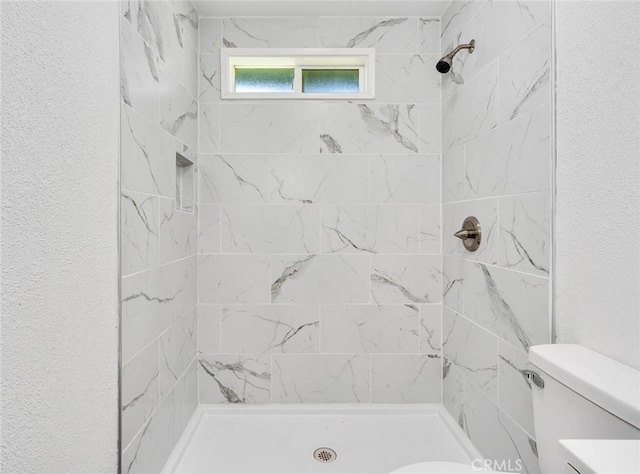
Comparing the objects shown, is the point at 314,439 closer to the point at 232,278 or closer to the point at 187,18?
the point at 232,278

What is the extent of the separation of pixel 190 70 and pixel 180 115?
1.03ft

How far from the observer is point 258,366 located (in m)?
2.00

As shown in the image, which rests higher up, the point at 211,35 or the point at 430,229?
the point at 211,35

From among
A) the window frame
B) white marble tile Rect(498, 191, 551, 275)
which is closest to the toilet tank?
white marble tile Rect(498, 191, 551, 275)

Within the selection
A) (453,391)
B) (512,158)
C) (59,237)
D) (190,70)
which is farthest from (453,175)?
(59,237)

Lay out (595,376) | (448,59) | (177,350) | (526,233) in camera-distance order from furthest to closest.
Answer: (448,59)
(177,350)
(526,233)
(595,376)

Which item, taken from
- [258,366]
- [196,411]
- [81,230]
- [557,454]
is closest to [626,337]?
[557,454]

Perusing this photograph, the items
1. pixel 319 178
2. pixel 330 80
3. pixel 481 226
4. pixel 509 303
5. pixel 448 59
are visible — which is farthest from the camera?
pixel 330 80

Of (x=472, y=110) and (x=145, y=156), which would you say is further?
(x=472, y=110)

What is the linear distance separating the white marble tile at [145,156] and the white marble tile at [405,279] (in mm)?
1141

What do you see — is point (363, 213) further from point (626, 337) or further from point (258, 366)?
point (626, 337)

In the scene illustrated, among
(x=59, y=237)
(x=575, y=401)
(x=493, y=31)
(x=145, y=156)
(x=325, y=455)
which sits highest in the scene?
(x=493, y=31)

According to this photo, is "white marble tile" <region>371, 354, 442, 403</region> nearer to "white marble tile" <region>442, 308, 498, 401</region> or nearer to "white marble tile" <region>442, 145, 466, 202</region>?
"white marble tile" <region>442, 308, 498, 401</region>

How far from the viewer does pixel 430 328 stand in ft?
6.59
